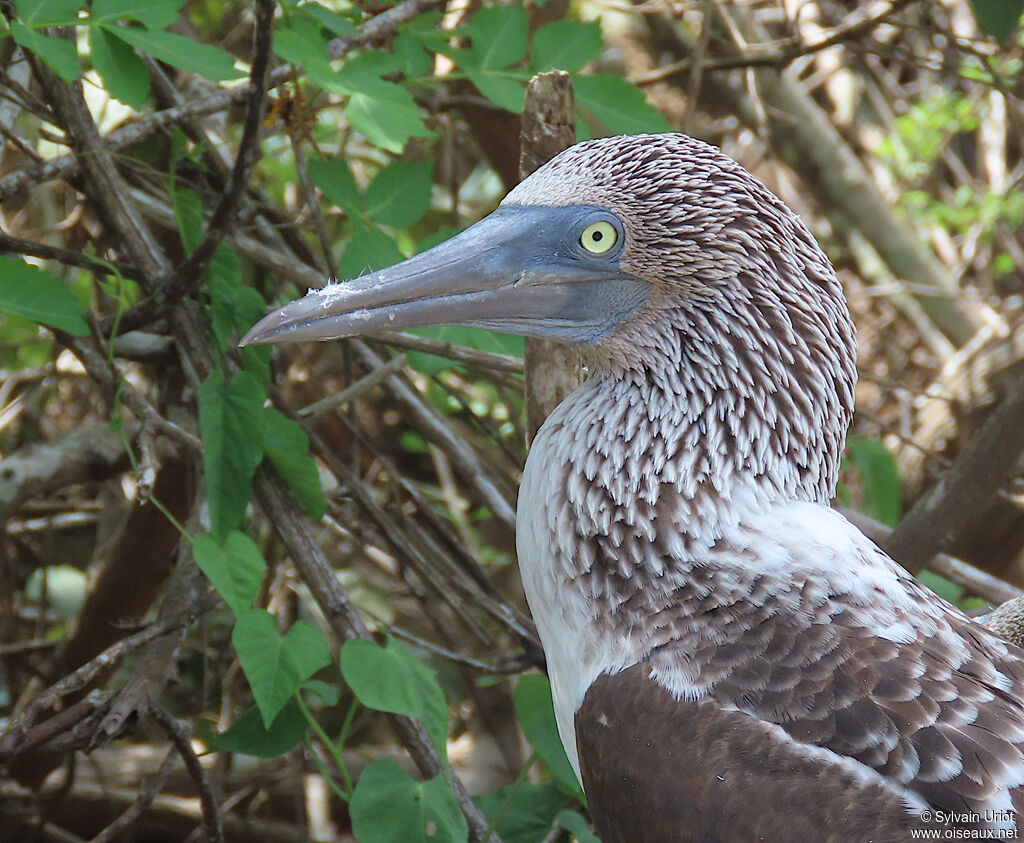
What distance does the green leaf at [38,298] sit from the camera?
2.24 m

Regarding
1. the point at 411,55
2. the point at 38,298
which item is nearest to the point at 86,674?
the point at 38,298

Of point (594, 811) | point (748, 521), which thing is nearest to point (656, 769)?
point (594, 811)

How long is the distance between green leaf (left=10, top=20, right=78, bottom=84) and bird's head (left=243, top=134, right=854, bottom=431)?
71 centimetres

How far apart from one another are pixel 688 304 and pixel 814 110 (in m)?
3.74

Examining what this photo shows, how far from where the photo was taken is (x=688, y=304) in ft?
7.07

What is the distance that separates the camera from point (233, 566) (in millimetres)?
2340

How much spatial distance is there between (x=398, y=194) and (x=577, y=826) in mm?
1564

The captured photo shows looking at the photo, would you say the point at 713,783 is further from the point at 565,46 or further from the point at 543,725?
the point at 565,46

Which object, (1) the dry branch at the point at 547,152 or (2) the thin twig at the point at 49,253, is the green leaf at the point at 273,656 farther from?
(2) the thin twig at the point at 49,253

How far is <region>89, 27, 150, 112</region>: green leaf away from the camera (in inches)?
90.5

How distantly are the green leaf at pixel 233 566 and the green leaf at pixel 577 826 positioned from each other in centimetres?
83

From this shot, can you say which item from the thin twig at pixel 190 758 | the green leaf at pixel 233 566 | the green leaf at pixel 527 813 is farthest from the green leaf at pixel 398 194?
the green leaf at pixel 527 813

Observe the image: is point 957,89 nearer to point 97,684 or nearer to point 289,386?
point 289,386

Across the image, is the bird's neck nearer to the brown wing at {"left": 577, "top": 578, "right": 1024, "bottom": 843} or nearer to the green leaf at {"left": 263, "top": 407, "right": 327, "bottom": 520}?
the brown wing at {"left": 577, "top": 578, "right": 1024, "bottom": 843}
